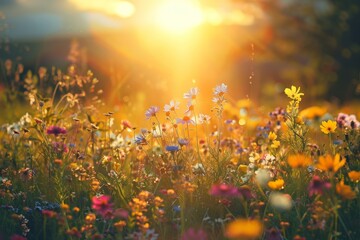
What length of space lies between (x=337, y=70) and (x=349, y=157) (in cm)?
1285

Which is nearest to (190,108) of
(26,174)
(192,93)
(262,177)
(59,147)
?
(192,93)

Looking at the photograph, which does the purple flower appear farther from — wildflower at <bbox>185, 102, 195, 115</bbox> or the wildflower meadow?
wildflower at <bbox>185, 102, 195, 115</bbox>

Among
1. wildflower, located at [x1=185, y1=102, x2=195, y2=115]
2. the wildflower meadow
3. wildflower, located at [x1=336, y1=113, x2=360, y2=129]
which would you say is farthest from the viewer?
wildflower, located at [x1=336, y1=113, x2=360, y2=129]

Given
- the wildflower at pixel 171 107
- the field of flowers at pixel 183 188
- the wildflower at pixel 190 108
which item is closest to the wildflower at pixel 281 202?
the field of flowers at pixel 183 188

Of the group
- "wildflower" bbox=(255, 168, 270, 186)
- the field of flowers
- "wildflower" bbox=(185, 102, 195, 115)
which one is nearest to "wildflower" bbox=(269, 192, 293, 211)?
the field of flowers

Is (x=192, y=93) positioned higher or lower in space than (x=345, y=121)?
higher

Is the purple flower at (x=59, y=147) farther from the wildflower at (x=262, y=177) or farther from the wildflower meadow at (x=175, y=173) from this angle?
the wildflower at (x=262, y=177)

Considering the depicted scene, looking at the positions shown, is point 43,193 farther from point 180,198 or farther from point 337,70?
point 337,70

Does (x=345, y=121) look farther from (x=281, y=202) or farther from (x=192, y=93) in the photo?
(x=281, y=202)

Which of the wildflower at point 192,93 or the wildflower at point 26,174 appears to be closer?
the wildflower at point 26,174

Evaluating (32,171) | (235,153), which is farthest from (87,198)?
(235,153)

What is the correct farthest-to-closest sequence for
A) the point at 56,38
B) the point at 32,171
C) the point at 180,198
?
the point at 56,38 → the point at 32,171 → the point at 180,198

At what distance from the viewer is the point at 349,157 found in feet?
10.9

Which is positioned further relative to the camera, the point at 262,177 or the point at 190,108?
the point at 190,108
